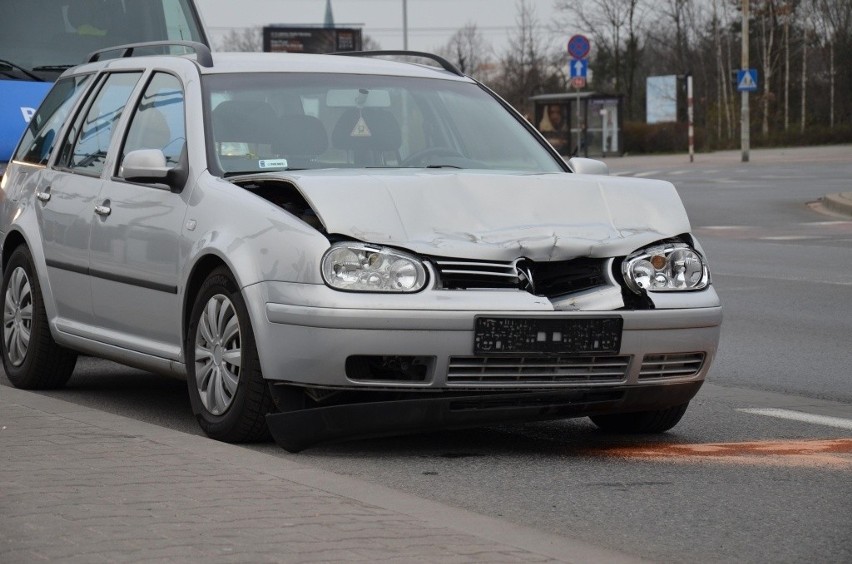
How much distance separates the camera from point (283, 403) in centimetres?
630

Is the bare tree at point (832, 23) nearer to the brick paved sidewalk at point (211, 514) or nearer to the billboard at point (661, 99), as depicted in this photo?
the billboard at point (661, 99)

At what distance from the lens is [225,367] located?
6543 mm

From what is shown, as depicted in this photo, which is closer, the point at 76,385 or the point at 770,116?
the point at 76,385

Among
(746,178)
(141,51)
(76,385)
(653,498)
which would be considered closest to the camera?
(653,498)

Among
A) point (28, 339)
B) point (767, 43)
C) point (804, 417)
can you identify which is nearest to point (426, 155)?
point (804, 417)

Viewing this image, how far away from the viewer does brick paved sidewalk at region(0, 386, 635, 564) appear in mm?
4375

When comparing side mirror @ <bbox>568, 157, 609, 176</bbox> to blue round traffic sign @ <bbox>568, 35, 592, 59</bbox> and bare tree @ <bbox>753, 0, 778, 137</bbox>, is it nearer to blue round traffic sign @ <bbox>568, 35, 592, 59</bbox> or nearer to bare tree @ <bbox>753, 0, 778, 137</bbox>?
blue round traffic sign @ <bbox>568, 35, 592, 59</bbox>

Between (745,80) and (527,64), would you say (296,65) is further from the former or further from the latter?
(527,64)

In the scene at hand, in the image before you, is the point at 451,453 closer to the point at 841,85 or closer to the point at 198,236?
the point at 198,236

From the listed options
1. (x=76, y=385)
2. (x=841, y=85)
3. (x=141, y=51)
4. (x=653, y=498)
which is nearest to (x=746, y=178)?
(x=141, y=51)

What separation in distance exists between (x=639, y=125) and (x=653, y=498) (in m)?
65.9

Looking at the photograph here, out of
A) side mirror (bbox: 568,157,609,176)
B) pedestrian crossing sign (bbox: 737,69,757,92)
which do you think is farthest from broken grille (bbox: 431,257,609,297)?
A: pedestrian crossing sign (bbox: 737,69,757,92)

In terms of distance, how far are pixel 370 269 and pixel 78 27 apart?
7.91m

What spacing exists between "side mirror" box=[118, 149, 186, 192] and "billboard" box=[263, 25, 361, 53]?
2593 inches
